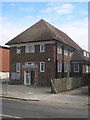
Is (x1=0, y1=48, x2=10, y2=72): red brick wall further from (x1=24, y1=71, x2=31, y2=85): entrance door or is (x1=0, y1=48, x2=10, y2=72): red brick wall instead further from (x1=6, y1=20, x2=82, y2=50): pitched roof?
(x1=24, y1=71, x2=31, y2=85): entrance door

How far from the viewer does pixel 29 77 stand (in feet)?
84.0

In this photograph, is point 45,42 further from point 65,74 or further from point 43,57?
point 65,74

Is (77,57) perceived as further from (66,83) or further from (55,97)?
(55,97)

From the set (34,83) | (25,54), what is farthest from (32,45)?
(34,83)

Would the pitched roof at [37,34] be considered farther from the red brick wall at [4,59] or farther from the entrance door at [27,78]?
the red brick wall at [4,59]

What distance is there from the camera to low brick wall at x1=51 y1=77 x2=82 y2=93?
17.0 metres

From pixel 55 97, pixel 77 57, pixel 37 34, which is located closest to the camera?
pixel 55 97

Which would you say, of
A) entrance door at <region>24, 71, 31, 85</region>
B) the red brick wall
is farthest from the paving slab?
the red brick wall

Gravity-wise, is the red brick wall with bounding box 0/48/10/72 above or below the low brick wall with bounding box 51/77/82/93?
above

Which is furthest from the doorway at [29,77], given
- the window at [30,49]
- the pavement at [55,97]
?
the pavement at [55,97]

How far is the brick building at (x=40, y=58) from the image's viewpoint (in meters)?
23.9

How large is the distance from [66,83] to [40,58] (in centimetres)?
694

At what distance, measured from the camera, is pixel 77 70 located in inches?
1129

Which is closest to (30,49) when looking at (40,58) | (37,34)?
(40,58)
